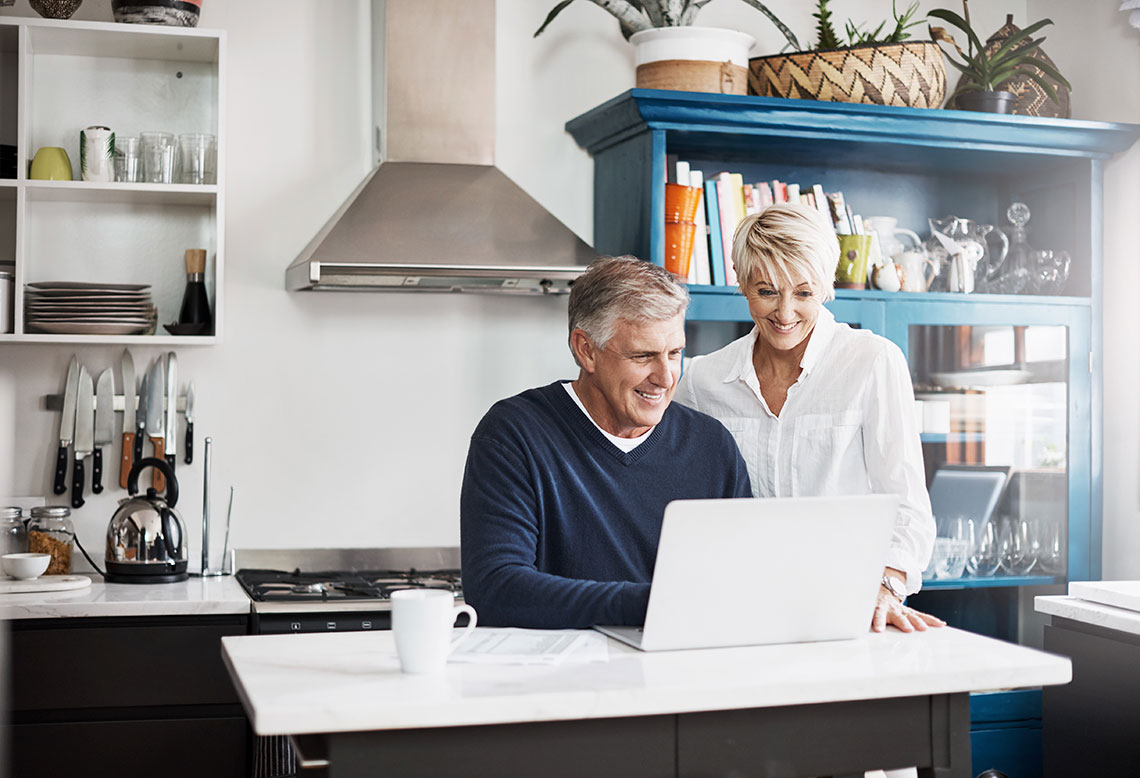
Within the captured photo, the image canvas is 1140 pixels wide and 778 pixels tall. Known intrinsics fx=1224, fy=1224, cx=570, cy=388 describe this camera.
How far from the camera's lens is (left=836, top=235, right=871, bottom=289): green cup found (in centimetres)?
342

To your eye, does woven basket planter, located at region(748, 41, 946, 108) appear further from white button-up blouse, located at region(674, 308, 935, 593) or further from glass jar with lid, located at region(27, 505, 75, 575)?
glass jar with lid, located at region(27, 505, 75, 575)

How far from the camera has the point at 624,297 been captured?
1.99 metres

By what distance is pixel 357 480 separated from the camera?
3420mm

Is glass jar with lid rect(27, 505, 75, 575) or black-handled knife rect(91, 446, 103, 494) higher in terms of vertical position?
black-handled knife rect(91, 446, 103, 494)

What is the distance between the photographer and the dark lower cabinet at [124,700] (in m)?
2.70

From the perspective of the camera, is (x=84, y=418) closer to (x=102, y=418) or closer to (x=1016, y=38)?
(x=102, y=418)

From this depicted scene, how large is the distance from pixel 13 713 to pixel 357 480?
1066 millimetres

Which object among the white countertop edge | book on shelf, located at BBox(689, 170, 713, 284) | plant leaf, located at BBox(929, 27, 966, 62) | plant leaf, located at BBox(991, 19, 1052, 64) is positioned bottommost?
the white countertop edge

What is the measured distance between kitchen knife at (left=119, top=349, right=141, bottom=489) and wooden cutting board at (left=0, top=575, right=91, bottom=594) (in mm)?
350

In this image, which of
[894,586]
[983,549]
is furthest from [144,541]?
[983,549]

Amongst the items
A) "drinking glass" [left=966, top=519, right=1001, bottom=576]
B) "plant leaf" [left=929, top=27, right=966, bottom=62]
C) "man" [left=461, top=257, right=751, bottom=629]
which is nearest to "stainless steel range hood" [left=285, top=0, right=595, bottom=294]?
"man" [left=461, top=257, right=751, bottom=629]

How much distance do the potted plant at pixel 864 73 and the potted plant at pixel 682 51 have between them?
0.37 ft

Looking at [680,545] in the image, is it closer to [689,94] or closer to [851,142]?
[689,94]

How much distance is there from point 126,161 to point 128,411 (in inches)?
25.6
